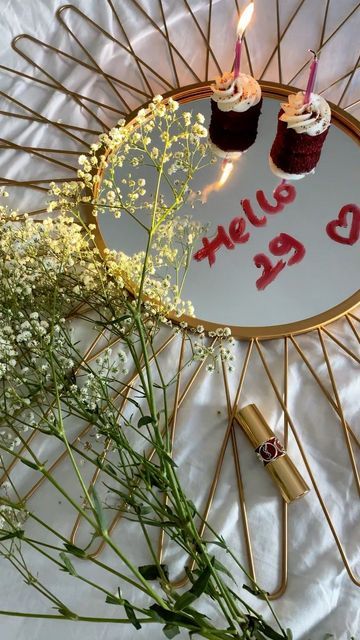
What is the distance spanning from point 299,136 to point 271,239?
0.13m

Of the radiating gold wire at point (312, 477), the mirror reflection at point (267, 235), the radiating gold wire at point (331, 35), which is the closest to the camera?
the radiating gold wire at point (312, 477)

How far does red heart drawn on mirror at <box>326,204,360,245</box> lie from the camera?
78cm

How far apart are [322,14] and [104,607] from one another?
837 millimetres

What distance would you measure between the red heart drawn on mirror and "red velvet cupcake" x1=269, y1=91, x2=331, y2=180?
2.8 inches

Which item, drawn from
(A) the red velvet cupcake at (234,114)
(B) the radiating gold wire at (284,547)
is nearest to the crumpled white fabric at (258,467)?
(B) the radiating gold wire at (284,547)

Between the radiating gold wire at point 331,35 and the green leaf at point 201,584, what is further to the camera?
the radiating gold wire at point 331,35

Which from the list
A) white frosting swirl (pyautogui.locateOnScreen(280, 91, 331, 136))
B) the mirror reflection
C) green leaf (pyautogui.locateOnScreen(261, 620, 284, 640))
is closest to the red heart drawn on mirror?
the mirror reflection

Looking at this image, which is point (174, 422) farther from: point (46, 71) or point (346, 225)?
point (46, 71)

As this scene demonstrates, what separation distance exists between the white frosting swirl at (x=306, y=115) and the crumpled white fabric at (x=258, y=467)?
106mm

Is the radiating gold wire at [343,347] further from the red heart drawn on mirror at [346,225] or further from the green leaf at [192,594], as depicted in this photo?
the green leaf at [192,594]

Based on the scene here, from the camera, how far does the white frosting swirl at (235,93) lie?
0.77 m

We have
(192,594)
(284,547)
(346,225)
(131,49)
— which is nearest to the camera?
(192,594)

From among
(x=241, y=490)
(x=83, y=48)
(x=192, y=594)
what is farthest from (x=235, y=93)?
(x=192, y=594)

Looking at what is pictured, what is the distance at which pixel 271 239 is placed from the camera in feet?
2.58
